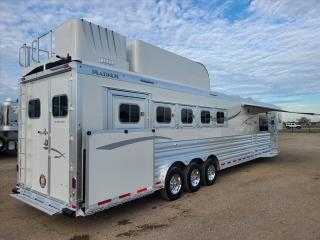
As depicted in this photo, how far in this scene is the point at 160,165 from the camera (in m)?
6.01

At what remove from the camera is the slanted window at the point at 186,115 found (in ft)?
22.5

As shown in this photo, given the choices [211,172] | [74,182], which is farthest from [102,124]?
[211,172]

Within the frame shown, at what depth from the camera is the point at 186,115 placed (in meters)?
6.99

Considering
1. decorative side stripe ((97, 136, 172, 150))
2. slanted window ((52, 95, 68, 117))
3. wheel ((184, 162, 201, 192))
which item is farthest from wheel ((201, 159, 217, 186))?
slanted window ((52, 95, 68, 117))

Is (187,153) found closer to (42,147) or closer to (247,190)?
(247,190)

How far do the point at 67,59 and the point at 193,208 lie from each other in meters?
3.98

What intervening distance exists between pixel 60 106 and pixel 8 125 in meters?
11.1

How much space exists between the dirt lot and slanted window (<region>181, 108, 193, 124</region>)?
6.20 feet

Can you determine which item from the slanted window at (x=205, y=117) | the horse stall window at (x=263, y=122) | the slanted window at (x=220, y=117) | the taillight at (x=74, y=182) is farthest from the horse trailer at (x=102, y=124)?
the horse stall window at (x=263, y=122)

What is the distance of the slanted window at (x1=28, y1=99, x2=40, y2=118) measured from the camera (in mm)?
5376

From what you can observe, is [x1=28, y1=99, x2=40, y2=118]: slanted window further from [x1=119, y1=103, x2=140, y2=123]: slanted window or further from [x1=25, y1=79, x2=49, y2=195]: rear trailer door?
[x1=119, y1=103, x2=140, y2=123]: slanted window

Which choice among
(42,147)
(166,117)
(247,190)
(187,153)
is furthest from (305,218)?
(42,147)

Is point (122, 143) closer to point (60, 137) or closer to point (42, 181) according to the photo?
point (60, 137)

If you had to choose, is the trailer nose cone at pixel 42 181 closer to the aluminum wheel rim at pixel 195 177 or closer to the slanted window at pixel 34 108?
the slanted window at pixel 34 108
